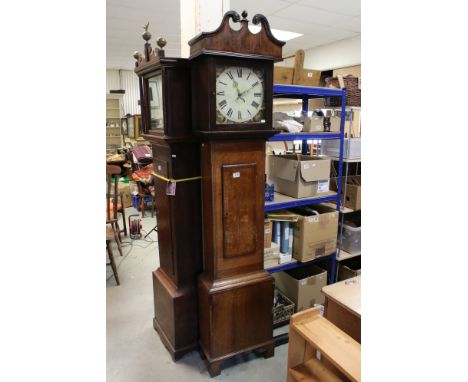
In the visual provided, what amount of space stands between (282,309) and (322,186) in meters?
0.95

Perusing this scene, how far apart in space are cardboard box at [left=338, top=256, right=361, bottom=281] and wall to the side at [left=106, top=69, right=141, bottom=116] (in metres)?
8.16

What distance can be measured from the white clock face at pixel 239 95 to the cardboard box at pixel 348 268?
5.34 ft

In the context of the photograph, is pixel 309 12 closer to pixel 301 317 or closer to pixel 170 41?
pixel 170 41

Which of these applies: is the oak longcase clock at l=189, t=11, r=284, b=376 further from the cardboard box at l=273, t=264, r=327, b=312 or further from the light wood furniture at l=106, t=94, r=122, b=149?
the light wood furniture at l=106, t=94, r=122, b=149

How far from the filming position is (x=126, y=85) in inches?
367

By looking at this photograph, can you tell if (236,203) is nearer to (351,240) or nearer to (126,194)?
(351,240)

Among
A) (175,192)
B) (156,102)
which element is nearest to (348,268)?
(175,192)

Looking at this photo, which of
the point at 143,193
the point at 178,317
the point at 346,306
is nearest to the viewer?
the point at 346,306

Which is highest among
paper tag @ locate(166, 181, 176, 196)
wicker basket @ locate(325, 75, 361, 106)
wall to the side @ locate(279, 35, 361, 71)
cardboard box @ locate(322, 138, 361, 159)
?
wall to the side @ locate(279, 35, 361, 71)

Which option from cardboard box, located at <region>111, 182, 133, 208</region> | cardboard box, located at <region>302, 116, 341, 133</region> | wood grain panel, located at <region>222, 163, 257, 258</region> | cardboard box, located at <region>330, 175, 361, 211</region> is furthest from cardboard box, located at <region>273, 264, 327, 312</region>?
cardboard box, located at <region>111, 182, 133, 208</region>

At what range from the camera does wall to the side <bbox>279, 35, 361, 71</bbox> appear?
5.45 meters

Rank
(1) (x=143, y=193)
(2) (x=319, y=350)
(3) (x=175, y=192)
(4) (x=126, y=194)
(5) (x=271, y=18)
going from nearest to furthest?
1. (2) (x=319, y=350)
2. (3) (x=175, y=192)
3. (5) (x=271, y=18)
4. (1) (x=143, y=193)
5. (4) (x=126, y=194)
